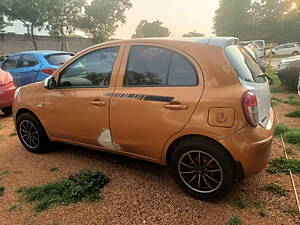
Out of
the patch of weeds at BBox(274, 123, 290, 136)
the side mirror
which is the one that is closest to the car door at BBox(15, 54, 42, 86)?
the side mirror

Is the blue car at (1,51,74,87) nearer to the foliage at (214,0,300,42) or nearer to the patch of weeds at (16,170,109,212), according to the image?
the patch of weeds at (16,170,109,212)

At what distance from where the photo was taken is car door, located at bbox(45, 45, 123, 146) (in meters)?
3.24

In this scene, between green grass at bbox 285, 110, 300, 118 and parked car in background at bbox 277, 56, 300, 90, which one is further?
parked car in background at bbox 277, 56, 300, 90

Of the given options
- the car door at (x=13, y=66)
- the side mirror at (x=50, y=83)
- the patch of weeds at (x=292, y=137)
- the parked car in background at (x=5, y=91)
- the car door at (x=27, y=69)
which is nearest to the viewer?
the side mirror at (x=50, y=83)

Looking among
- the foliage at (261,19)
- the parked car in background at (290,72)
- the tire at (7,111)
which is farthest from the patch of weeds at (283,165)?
the foliage at (261,19)

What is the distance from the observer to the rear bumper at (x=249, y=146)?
2457 millimetres

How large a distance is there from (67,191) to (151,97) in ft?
4.73

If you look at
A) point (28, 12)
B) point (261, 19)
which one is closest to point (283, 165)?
point (28, 12)

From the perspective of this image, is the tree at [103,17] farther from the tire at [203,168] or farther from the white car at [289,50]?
the tire at [203,168]

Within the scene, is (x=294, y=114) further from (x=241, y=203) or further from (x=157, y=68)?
(x=157, y=68)

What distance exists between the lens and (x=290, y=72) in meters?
8.41

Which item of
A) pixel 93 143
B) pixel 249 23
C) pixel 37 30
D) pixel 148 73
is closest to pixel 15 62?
pixel 93 143

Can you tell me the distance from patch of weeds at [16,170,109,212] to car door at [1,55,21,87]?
596 centimetres

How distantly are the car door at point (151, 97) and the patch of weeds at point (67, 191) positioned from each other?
50 centimetres
